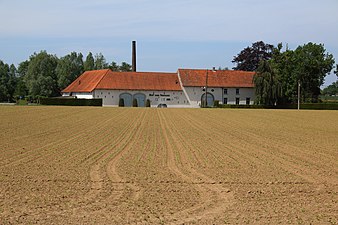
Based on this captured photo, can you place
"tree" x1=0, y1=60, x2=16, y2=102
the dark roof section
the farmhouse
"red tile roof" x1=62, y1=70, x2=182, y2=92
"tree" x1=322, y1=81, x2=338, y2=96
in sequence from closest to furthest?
1. the farmhouse
2. the dark roof section
3. "red tile roof" x1=62, y1=70, x2=182, y2=92
4. "tree" x1=0, y1=60, x2=16, y2=102
5. "tree" x1=322, y1=81, x2=338, y2=96

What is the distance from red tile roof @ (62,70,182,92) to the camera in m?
87.1

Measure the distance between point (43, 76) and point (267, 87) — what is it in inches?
1942

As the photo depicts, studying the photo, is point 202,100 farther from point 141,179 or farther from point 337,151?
point 141,179

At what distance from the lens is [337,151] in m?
17.3

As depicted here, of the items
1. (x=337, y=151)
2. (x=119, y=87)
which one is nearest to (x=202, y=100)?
(x=119, y=87)

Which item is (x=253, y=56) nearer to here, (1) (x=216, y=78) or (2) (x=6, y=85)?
(1) (x=216, y=78)

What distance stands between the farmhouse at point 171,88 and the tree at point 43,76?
11630 mm

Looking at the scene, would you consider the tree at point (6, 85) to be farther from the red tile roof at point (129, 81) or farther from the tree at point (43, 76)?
the red tile roof at point (129, 81)

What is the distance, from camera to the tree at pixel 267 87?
81.7 metres

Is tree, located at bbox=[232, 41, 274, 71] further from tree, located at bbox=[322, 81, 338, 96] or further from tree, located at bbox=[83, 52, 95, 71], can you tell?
tree, located at bbox=[322, 81, 338, 96]

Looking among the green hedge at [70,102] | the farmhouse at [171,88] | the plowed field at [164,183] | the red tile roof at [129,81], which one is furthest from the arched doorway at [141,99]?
the plowed field at [164,183]

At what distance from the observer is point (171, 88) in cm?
8988

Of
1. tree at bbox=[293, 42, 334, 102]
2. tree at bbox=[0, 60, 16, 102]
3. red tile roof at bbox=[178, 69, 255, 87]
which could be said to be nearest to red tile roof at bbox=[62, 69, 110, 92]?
red tile roof at bbox=[178, 69, 255, 87]

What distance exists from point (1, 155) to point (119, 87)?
237 feet
